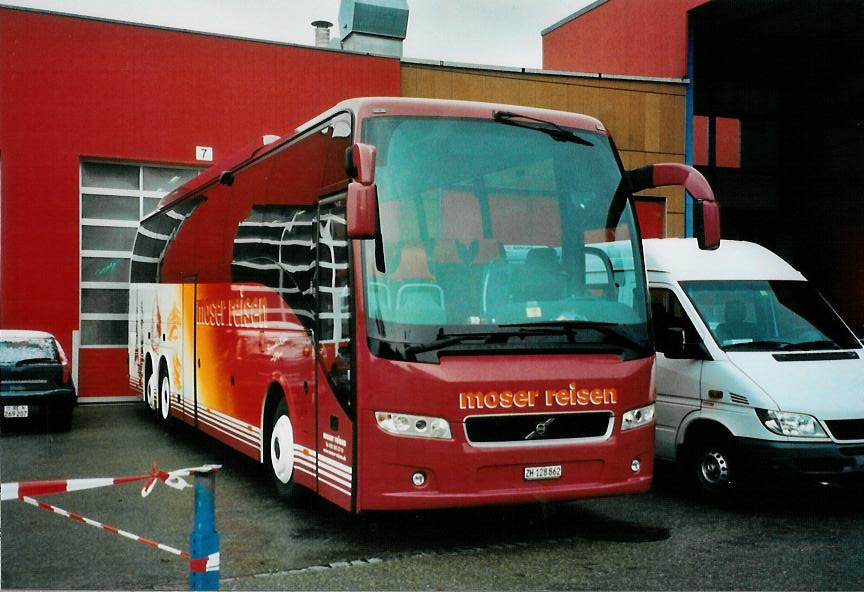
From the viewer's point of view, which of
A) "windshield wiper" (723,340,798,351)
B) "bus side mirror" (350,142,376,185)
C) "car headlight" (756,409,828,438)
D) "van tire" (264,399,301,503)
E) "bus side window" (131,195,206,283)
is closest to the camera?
"bus side mirror" (350,142,376,185)

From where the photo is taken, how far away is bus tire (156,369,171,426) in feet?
38.9

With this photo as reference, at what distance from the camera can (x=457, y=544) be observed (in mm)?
6691

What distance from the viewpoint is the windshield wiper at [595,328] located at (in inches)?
249

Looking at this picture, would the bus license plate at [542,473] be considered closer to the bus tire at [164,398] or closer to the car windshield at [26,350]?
the bus tire at [164,398]

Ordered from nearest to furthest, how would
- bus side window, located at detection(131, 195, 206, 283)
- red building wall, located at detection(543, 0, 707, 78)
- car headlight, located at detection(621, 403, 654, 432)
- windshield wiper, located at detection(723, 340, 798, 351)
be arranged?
car headlight, located at detection(621, 403, 654, 432)
windshield wiper, located at detection(723, 340, 798, 351)
bus side window, located at detection(131, 195, 206, 283)
red building wall, located at detection(543, 0, 707, 78)

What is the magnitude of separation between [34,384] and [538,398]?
8.27 meters

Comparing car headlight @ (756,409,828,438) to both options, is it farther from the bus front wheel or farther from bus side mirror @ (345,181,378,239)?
the bus front wheel

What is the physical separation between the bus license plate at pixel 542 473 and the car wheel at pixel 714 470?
2.13 meters

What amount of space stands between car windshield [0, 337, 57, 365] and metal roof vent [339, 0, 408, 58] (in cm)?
838

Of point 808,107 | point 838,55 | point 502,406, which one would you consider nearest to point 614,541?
point 502,406

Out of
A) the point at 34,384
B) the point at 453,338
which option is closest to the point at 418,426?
the point at 453,338

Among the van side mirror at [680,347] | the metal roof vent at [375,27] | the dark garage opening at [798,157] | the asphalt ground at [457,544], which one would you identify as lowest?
the asphalt ground at [457,544]

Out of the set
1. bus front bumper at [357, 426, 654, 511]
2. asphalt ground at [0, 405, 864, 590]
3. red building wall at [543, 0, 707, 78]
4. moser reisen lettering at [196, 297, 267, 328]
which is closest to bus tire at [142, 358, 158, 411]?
moser reisen lettering at [196, 297, 267, 328]

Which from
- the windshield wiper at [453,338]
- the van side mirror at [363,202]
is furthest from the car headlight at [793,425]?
the van side mirror at [363,202]
